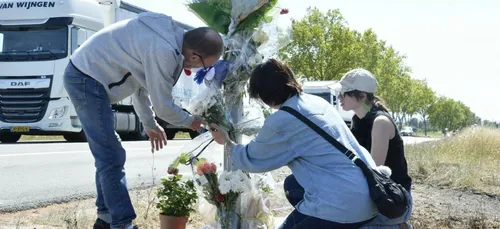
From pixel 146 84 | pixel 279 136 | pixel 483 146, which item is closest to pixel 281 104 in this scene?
pixel 279 136

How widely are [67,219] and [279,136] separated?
2013 millimetres

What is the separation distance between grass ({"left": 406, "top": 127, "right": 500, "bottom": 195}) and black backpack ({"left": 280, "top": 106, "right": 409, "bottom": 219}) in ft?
18.5

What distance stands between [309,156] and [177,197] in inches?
57.6

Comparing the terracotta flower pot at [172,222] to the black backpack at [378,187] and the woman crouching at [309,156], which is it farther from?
the black backpack at [378,187]

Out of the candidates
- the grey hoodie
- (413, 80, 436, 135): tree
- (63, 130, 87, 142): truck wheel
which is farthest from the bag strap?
(413, 80, 436, 135): tree

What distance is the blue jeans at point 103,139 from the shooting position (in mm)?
3729

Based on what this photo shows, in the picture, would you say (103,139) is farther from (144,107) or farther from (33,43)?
(33,43)

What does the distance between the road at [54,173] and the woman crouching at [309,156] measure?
1058 millimetres

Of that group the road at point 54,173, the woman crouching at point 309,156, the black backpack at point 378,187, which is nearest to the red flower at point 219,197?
the road at point 54,173

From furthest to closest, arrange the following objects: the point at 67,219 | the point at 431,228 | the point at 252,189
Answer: the point at 431,228
the point at 67,219
the point at 252,189

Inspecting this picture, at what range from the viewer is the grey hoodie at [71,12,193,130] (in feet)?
11.8

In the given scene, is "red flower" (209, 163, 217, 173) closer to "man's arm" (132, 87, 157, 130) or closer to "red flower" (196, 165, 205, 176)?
"red flower" (196, 165, 205, 176)

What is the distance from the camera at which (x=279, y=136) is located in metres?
3.19

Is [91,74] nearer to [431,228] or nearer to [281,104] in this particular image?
[281,104]
